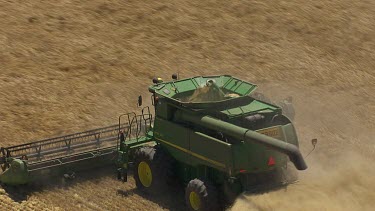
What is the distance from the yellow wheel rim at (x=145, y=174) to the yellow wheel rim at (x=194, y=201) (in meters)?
1.73

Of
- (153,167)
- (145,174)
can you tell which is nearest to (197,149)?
(153,167)

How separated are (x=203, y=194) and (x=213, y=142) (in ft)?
3.81

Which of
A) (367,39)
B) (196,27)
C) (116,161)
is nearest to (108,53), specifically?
(196,27)

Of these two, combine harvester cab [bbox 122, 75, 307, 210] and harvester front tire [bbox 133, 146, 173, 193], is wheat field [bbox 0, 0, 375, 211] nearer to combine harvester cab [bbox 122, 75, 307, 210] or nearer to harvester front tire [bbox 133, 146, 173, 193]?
harvester front tire [bbox 133, 146, 173, 193]

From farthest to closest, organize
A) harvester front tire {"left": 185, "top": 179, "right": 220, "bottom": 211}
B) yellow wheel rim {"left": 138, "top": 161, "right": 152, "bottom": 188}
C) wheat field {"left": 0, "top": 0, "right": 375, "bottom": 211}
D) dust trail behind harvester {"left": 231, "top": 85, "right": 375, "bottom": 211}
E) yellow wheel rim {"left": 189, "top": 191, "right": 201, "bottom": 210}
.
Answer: wheat field {"left": 0, "top": 0, "right": 375, "bottom": 211}, yellow wheel rim {"left": 138, "top": 161, "right": 152, "bottom": 188}, yellow wheel rim {"left": 189, "top": 191, "right": 201, "bottom": 210}, harvester front tire {"left": 185, "top": 179, "right": 220, "bottom": 211}, dust trail behind harvester {"left": 231, "top": 85, "right": 375, "bottom": 211}

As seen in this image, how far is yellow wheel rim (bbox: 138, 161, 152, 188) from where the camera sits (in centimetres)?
1861

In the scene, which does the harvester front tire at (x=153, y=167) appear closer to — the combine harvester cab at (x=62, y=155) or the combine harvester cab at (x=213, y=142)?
the combine harvester cab at (x=213, y=142)

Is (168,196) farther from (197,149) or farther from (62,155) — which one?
(62,155)

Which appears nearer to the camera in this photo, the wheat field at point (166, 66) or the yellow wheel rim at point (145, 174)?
the yellow wheel rim at point (145, 174)

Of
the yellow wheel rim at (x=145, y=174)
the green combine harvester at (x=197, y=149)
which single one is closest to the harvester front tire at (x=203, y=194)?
the green combine harvester at (x=197, y=149)

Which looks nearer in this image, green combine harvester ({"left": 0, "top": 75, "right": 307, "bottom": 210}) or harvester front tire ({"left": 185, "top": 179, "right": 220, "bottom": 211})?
green combine harvester ({"left": 0, "top": 75, "right": 307, "bottom": 210})

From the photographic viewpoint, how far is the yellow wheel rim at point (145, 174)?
18.6 metres

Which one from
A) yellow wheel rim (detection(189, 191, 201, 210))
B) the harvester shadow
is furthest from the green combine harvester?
the harvester shadow

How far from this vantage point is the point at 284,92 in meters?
26.7
